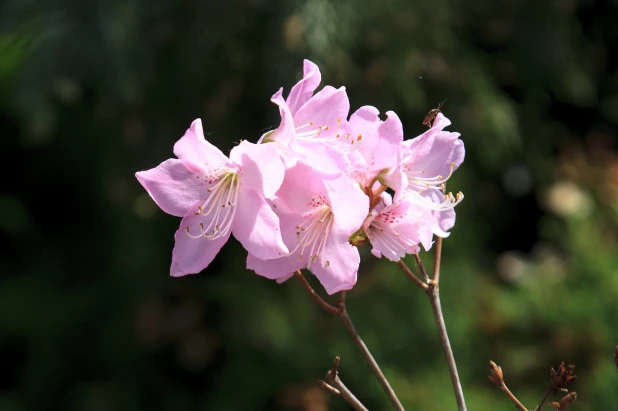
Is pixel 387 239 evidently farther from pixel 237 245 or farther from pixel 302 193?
pixel 237 245

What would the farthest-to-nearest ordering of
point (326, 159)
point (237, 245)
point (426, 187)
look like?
1. point (237, 245)
2. point (426, 187)
3. point (326, 159)

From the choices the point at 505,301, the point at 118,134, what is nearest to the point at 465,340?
the point at 505,301

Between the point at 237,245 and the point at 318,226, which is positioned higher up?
the point at 318,226

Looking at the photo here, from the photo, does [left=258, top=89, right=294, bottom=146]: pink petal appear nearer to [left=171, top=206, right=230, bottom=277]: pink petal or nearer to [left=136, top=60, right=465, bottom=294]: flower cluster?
[left=136, top=60, right=465, bottom=294]: flower cluster

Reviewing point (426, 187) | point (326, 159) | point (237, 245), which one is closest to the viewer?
point (326, 159)

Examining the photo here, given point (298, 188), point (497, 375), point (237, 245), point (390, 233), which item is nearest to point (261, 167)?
point (298, 188)

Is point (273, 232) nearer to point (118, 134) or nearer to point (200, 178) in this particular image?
point (200, 178)
